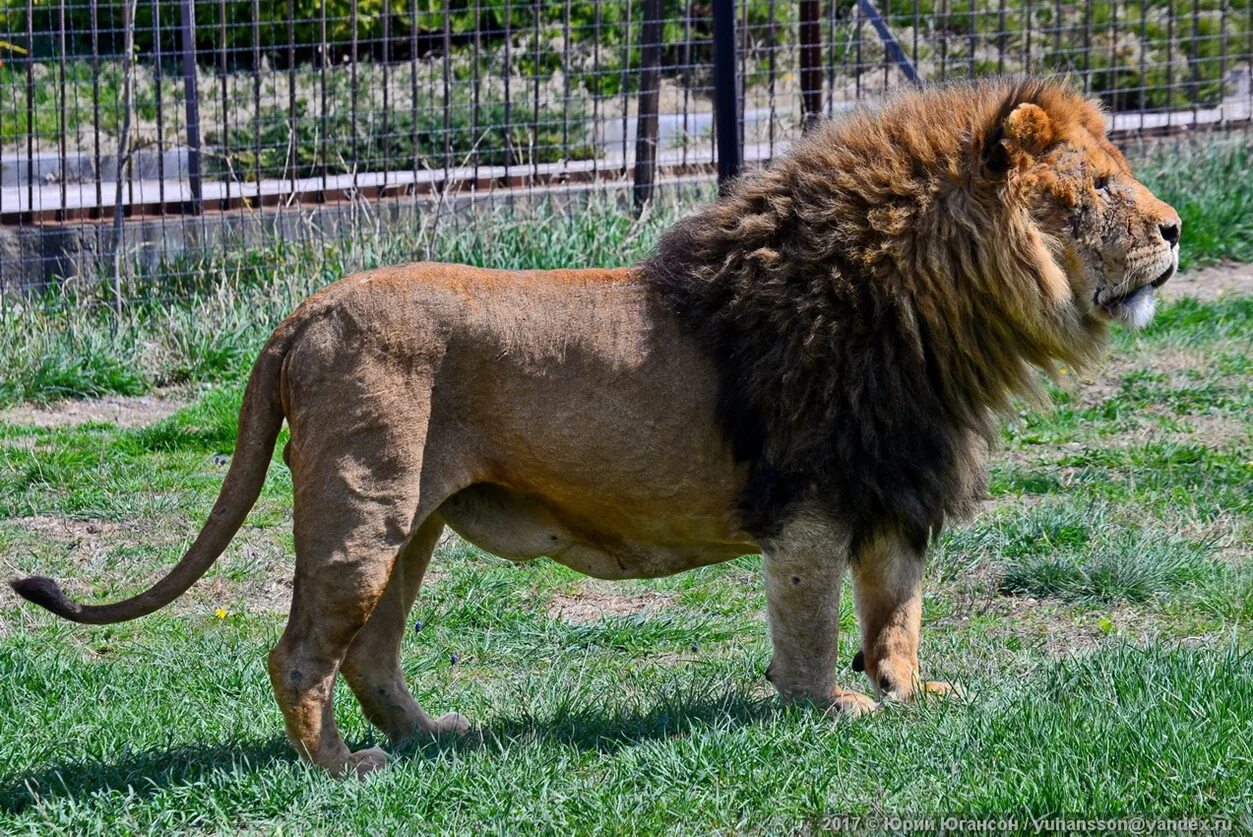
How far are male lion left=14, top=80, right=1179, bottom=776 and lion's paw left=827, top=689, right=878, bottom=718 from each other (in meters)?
0.02

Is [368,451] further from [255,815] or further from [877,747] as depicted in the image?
[877,747]

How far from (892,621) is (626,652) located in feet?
3.53

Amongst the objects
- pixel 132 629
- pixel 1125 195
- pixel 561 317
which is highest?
pixel 1125 195

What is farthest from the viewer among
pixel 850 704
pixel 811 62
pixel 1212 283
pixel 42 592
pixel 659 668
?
pixel 811 62

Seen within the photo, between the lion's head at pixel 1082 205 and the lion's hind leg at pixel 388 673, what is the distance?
1.87 metres

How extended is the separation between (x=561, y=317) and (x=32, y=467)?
3.59 meters

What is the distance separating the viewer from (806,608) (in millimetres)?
4090

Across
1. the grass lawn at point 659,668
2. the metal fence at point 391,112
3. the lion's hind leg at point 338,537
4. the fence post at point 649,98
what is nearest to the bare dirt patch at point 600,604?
the grass lawn at point 659,668

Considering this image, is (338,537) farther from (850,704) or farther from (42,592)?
(850,704)

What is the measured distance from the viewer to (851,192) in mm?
4156

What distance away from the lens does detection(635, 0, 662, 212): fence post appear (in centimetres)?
976

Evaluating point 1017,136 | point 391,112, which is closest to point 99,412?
point 391,112

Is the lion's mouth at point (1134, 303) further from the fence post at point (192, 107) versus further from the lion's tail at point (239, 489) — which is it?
the fence post at point (192, 107)

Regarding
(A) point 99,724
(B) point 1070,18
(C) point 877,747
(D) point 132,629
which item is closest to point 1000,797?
(C) point 877,747
